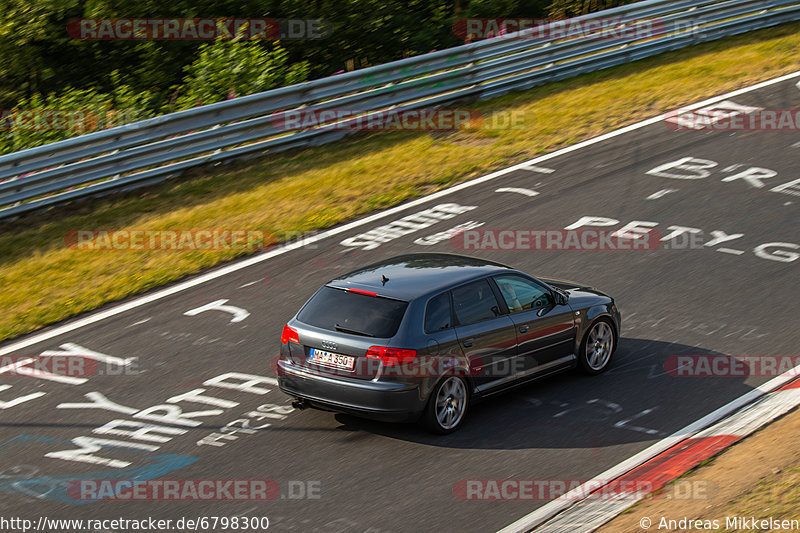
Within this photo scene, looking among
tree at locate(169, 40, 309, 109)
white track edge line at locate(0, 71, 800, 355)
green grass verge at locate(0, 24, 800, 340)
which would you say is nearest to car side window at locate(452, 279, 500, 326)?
white track edge line at locate(0, 71, 800, 355)

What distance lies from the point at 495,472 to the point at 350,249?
603 cm

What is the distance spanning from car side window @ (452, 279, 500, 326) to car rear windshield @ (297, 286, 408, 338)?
2.15 feet

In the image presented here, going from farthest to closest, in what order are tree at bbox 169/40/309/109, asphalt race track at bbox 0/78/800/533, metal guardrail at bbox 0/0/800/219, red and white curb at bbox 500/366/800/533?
tree at bbox 169/40/309/109, metal guardrail at bbox 0/0/800/219, asphalt race track at bbox 0/78/800/533, red and white curb at bbox 500/366/800/533

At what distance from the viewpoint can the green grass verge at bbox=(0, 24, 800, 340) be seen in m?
12.7

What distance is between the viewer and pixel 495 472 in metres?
7.84

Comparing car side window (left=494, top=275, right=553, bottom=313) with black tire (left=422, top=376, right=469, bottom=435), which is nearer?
black tire (left=422, top=376, right=469, bottom=435)

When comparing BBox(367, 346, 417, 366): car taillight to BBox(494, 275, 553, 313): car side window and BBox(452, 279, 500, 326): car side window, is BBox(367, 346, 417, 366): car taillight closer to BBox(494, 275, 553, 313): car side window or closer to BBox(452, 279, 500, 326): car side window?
BBox(452, 279, 500, 326): car side window

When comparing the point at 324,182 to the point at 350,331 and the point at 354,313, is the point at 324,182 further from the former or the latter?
the point at 350,331

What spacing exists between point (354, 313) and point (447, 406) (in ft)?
4.02

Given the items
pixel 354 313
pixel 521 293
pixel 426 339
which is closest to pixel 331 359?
pixel 354 313

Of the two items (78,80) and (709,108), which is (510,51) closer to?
(709,108)

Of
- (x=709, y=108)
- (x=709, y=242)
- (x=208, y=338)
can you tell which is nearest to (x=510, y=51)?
(x=709, y=108)

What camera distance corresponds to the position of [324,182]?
1558cm

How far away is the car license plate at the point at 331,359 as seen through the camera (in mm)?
8414
